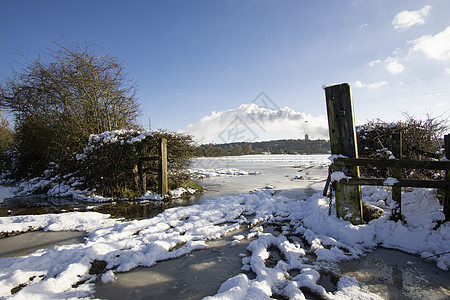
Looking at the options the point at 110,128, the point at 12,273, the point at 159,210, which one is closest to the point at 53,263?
the point at 12,273

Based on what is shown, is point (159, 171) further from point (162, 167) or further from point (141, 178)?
point (141, 178)

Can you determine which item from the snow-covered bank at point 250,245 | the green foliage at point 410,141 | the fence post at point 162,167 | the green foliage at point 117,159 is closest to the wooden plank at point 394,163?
the snow-covered bank at point 250,245

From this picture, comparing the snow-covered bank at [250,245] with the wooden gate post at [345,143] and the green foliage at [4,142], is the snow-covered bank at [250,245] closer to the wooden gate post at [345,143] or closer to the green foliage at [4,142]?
the wooden gate post at [345,143]

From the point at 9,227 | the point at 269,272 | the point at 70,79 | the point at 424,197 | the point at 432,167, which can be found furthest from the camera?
the point at 70,79

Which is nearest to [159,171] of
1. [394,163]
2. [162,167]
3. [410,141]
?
[162,167]

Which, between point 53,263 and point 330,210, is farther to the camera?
point 330,210

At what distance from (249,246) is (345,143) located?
2.34m

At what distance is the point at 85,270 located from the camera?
2.72 m

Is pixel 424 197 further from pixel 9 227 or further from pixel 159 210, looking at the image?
pixel 9 227

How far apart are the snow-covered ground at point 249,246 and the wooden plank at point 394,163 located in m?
0.77

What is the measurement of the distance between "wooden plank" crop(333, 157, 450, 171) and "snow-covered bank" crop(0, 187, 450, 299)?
744 mm

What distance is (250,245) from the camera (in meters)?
3.38

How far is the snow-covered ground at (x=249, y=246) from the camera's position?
2.34 m

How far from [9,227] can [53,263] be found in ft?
8.57
